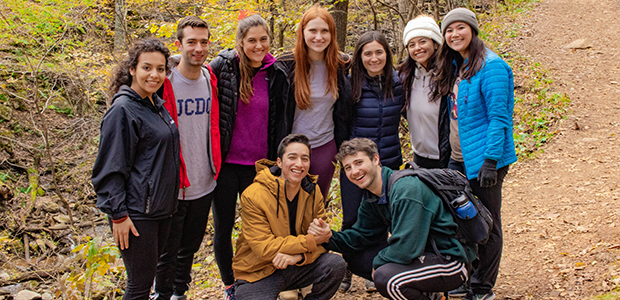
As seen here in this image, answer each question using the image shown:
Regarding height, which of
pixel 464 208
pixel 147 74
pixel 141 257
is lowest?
pixel 141 257

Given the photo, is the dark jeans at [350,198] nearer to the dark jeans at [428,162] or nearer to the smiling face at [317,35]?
the dark jeans at [428,162]

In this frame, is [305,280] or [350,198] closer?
[305,280]

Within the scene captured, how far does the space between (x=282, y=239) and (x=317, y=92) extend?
1.26 m

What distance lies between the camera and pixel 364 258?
3.39 meters

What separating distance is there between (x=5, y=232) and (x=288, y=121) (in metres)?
6.44

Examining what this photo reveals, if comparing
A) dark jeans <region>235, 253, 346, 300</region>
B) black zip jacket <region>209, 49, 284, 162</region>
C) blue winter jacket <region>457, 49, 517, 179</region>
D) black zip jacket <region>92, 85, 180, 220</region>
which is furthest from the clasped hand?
blue winter jacket <region>457, 49, 517, 179</region>

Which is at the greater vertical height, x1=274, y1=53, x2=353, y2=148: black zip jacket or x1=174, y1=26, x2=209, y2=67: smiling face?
x1=174, y1=26, x2=209, y2=67: smiling face

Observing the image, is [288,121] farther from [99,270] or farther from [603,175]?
[603,175]

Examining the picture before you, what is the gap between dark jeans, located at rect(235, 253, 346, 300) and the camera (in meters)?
3.13

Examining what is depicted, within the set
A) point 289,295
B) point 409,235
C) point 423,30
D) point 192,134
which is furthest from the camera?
point 289,295

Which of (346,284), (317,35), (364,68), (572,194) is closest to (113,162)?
(317,35)

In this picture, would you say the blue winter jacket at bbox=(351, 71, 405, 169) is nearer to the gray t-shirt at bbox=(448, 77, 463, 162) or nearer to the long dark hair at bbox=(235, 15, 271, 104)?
the gray t-shirt at bbox=(448, 77, 463, 162)

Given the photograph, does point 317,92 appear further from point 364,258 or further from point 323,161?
point 364,258

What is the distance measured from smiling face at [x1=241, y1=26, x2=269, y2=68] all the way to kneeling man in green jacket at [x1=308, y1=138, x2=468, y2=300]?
40.7 inches
